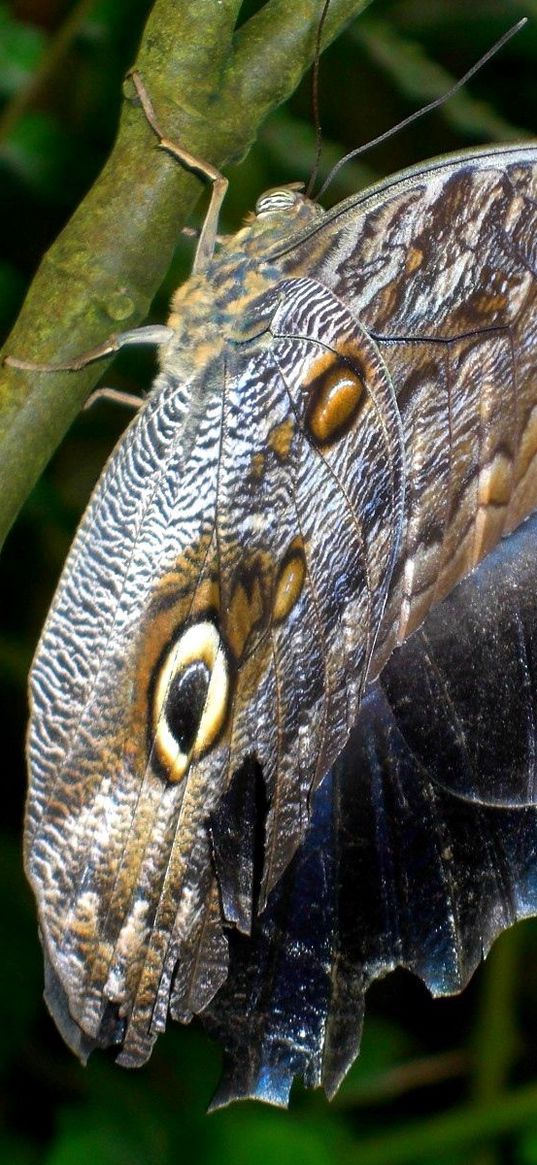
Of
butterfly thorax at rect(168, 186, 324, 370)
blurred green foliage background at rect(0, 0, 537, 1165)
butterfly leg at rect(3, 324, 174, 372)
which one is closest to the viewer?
butterfly leg at rect(3, 324, 174, 372)

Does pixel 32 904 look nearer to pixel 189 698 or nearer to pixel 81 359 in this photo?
pixel 189 698

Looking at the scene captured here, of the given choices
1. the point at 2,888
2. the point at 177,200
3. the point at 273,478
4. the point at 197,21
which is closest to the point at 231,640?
the point at 273,478

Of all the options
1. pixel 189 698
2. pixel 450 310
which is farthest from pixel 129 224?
pixel 189 698

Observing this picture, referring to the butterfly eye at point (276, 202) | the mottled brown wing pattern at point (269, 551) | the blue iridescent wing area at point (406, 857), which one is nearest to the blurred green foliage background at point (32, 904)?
the blue iridescent wing area at point (406, 857)

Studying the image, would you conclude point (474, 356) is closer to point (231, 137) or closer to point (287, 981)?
point (231, 137)

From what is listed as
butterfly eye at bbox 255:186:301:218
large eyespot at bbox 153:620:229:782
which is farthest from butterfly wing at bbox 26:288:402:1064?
butterfly eye at bbox 255:186:301:218

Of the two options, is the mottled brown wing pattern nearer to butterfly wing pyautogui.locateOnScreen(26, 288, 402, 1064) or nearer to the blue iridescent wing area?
Result: butterfly wing pyautogui.locateOnScreen(26, 288, 402, 1064)
